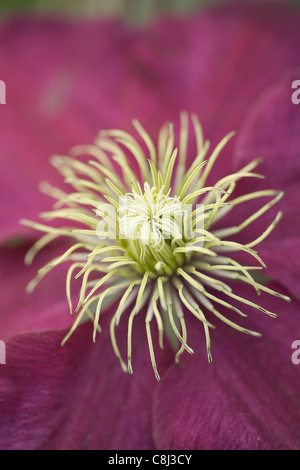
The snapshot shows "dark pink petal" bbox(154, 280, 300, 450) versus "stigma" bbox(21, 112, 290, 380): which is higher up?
"stigma" bbox(21, 112, 290, 380)

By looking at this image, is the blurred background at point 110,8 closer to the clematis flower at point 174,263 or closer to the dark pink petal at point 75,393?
the clematis flower at point 174,263

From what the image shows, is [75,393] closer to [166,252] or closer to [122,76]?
[166,252]

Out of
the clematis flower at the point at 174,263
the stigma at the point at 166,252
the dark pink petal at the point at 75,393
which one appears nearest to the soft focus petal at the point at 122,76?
the clematis flower at the point at 174,263

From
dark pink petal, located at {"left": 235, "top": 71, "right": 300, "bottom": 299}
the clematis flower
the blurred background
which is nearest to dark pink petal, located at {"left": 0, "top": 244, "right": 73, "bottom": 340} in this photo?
the clematis flower

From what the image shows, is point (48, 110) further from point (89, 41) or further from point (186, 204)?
point (186, 204)

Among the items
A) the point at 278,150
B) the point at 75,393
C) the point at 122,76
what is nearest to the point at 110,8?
the point at 122,76

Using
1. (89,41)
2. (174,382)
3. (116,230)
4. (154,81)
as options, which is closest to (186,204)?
(116,230)

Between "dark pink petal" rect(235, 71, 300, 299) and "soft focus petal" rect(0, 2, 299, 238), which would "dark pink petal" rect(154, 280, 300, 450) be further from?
"soft focus petal" rect(0, 2, 299, 238)
